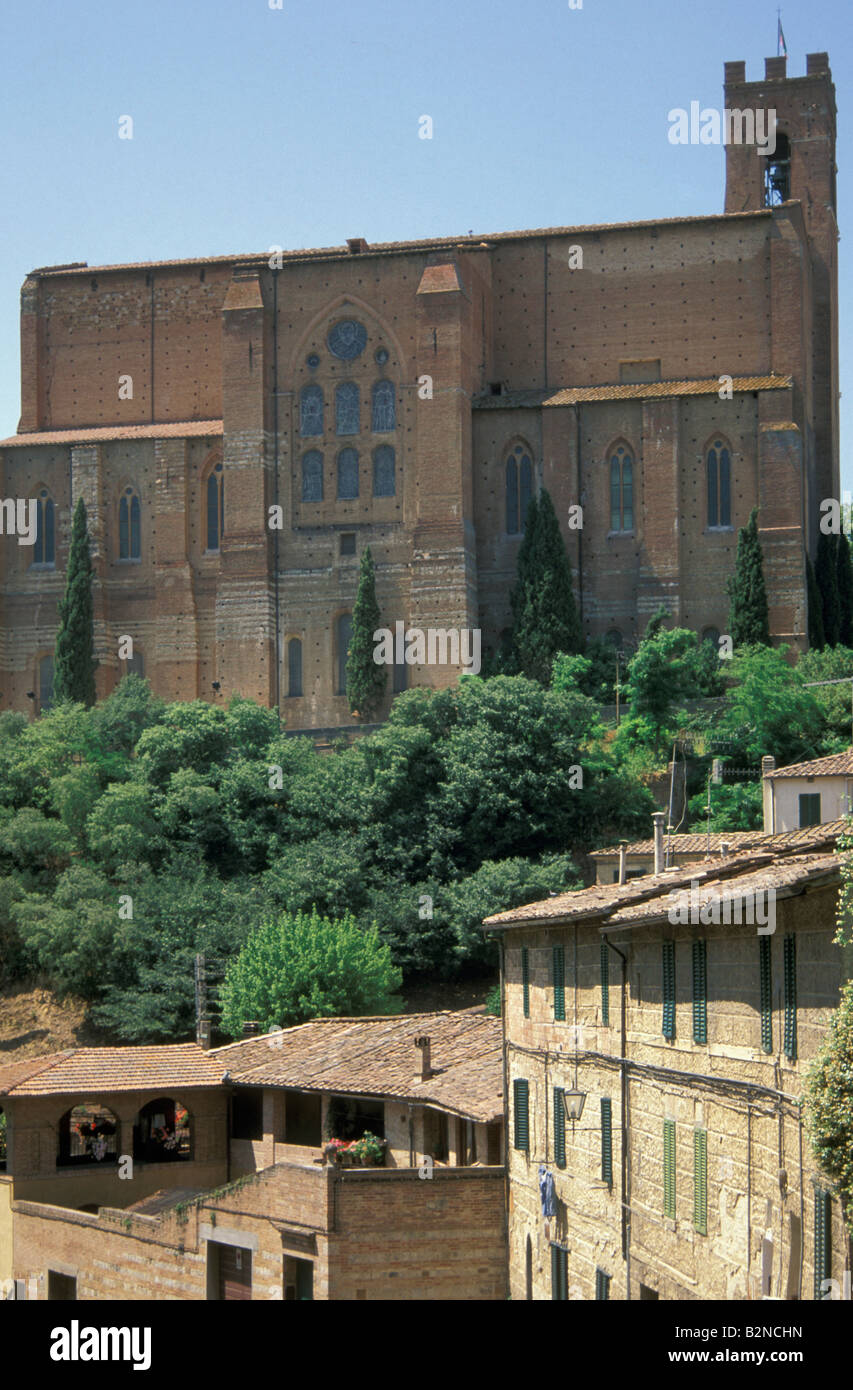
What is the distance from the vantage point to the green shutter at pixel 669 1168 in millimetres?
21188

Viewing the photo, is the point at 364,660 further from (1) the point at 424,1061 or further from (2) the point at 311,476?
(1) the point at 424,1061

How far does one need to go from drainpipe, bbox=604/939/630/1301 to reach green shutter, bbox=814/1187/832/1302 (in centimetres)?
537

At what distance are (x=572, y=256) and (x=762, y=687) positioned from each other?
21.1 metres

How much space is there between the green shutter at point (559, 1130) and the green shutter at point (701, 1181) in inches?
190

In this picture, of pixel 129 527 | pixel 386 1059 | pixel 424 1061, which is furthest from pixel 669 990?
pixel 129 527

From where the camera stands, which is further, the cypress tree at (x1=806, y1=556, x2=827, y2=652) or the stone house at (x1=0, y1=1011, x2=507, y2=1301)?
the cypress tree at (x1=806, y1=556, x2=827, y2=652)

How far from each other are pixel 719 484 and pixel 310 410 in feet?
42.8

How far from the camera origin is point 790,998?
717 inches

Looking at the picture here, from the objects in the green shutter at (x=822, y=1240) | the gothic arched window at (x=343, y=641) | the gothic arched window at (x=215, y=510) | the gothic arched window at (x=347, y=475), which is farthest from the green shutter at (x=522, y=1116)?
the gothic arched window at (x=215, y=510)

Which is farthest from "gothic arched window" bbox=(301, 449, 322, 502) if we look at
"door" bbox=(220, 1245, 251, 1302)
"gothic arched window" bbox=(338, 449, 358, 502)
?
"door" bbox=(220, 1245, 251, 1302)

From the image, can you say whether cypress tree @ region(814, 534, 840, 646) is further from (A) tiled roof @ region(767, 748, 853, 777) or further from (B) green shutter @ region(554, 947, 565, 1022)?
(B) green shutter @ region(554, 947, 565, 1022)

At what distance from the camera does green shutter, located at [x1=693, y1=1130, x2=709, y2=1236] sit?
20.1 meters

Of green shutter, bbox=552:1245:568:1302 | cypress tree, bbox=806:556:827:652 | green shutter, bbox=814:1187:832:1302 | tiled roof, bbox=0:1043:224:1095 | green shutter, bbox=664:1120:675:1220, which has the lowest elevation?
green shutter, bbox=552:1245:568:1302

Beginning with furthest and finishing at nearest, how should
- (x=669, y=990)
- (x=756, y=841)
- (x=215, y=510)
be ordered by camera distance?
(x=215, y=510), (x=756, y=841), (x=669, y=990)
